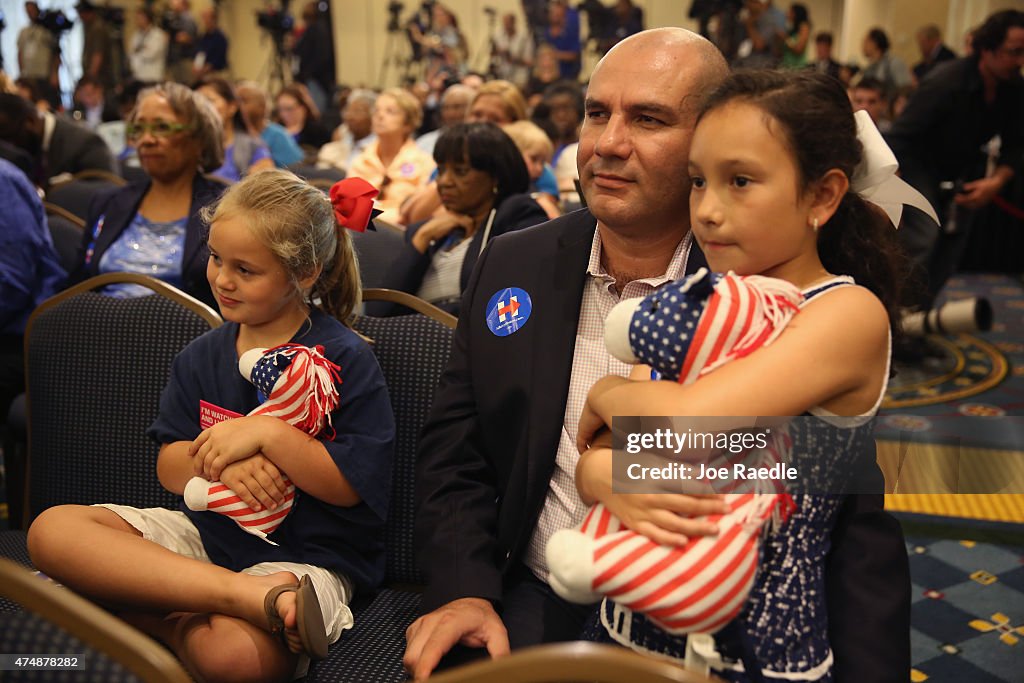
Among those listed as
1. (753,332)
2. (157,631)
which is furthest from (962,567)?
(157,631)

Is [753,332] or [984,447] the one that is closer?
[753,332]

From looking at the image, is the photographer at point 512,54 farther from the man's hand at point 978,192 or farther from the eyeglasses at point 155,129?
the eyeglasses at point 155,129

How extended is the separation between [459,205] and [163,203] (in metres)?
0.93

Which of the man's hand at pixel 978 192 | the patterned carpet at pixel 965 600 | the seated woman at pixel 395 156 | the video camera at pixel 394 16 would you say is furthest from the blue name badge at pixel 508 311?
the video camera at pixel 394 16

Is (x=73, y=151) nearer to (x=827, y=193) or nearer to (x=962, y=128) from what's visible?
(x=962, y=128)

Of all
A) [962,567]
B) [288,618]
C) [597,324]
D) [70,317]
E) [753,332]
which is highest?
[753,332]

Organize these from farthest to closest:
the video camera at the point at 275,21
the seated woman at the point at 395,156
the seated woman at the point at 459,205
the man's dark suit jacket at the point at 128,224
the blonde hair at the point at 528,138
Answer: the video camera at the point at 275,21, the seated woman at the point at 395,156, the blonde hair at the point at 528,138, the seated woman at the point at 459,205, the man's dark suit jacket at the point at 128,224

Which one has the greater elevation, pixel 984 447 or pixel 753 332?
pixel 753 332

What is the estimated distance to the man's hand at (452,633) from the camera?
1282 mm

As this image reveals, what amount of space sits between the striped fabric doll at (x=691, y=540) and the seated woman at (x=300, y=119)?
728 cm

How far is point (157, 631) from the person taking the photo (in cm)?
144

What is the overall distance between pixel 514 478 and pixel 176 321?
831 millimetres

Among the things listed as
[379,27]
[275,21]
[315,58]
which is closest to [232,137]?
[315,58]

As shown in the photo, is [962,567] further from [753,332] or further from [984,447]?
[753,332]
